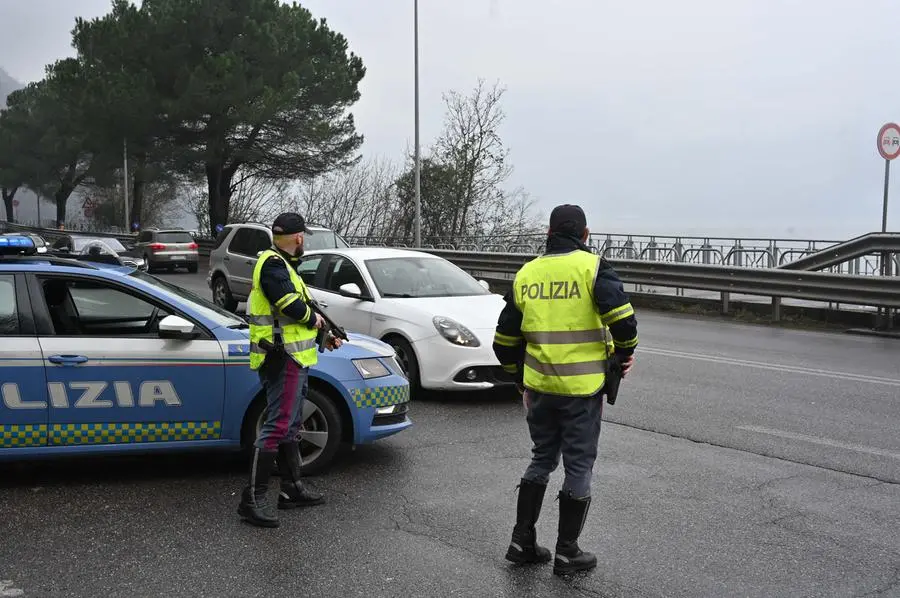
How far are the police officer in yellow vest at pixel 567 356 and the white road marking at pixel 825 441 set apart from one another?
3187 millimetres

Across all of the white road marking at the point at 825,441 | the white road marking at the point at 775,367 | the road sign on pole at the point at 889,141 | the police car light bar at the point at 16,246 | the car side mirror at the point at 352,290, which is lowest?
the white road marking at the point at 825,441

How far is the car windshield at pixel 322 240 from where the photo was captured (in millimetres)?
17422

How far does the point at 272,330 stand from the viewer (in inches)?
194

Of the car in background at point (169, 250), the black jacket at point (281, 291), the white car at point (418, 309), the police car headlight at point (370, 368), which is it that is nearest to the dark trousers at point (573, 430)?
the black jacket at point (281, 291)

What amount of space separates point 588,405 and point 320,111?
3451 centimetres

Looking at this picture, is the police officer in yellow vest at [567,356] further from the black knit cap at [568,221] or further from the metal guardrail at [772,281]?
the metal guardrail at [772,281]

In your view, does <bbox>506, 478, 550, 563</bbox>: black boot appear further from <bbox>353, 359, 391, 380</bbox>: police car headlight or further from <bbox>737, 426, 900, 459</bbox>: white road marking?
<bbox>737, 426, 900, 459</bbox>: white road marking

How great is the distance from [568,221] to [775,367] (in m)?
6.97

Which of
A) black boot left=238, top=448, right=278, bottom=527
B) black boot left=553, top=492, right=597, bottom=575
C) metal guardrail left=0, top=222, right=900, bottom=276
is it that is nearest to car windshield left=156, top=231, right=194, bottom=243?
metal guardrail left=0, top=222, right=900, bottom=276

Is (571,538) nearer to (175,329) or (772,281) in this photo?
(175,329)

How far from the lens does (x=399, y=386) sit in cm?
606

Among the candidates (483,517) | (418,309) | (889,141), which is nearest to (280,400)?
(483,517)

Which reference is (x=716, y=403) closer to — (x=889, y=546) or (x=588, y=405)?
(x=889, y=546)

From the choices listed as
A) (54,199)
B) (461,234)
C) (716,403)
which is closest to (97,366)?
(716,403)
